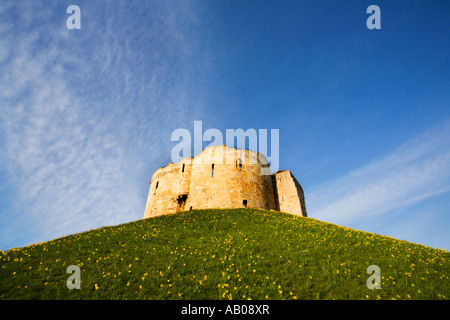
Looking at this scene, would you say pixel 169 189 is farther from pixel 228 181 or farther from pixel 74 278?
pixel 74 278

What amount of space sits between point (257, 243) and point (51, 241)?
13.4m

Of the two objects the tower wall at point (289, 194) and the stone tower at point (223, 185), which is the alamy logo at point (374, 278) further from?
the tower wall at point (289, 194)

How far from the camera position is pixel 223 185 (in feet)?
98.4

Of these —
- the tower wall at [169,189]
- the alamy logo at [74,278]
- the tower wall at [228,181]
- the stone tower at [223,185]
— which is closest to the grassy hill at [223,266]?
the alamy logo at [74,278]

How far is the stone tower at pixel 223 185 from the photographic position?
97.9ft

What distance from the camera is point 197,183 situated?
31750mm

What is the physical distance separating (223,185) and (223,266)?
64.5ft

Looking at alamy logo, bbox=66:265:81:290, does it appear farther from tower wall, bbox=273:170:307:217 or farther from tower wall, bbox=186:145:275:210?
tower wall, bbox=273:170:307:217

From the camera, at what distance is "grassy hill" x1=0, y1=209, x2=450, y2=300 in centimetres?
813

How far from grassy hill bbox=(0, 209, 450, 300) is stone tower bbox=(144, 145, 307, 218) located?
13818 mm

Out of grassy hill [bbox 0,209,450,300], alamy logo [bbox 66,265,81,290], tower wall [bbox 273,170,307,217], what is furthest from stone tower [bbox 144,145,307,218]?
alamy logo [bbox 66,265,81,290]

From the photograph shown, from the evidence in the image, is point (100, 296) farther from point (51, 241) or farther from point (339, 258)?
point (339, 258)
